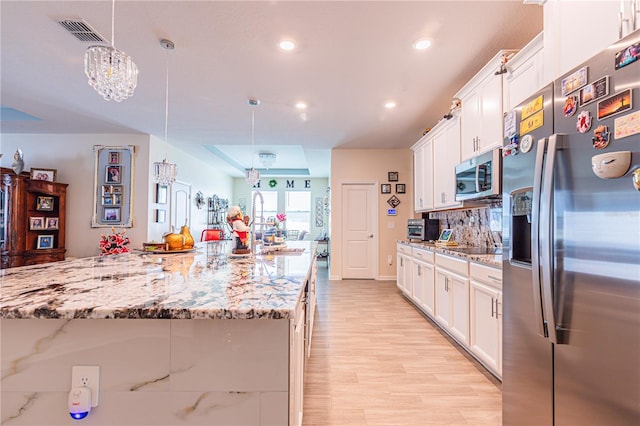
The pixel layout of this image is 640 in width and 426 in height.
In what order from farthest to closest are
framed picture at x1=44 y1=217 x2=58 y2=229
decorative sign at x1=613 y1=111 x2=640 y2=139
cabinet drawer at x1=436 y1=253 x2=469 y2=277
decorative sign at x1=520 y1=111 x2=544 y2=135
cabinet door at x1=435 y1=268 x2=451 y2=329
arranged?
framed picture at x1=44 y1=217 x2=58 y2=229 < cabinet door at x1=435 y1=268 x2=451 y2=329 < cabinet drawer at x1=436 y1=253 x2=469 y2=277 < decorative sign at x1=520 y1=111 x2=544 y2=135 < decorative sign at x1=613 y1=111 x2=640 y2=139

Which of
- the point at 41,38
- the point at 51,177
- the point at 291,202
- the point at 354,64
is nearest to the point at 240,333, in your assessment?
the point at 354,64

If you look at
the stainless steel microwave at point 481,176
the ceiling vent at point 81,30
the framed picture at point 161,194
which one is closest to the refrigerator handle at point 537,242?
the stainless steel microwave at point 481,176

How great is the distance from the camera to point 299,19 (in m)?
2.20

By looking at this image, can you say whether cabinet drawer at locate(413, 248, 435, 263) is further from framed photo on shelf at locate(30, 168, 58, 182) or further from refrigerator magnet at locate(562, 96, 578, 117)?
framed photo on shelf at locate(30, 168, 58, 182)

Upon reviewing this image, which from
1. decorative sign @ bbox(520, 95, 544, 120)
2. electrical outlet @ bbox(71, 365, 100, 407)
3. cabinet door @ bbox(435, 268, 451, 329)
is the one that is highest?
decorative sign @ bbox(520, 95, 544, 120)

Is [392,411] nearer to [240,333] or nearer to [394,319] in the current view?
[240,333]

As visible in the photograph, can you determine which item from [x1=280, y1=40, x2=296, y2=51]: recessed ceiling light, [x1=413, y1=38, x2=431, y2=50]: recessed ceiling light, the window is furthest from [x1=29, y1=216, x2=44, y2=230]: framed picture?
the window

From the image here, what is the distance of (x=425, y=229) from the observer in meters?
4.31

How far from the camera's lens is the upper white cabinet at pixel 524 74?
1901mm

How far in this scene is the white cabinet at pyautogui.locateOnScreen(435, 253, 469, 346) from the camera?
251 cm

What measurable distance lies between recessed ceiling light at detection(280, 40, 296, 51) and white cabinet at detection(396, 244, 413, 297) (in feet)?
9.40

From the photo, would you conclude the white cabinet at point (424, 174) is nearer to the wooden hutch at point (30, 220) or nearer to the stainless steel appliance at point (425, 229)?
the stainless steel appliance at point (425, 229)

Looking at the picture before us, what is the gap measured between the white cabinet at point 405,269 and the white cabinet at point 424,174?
0.68 meters

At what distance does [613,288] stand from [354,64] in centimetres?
253
